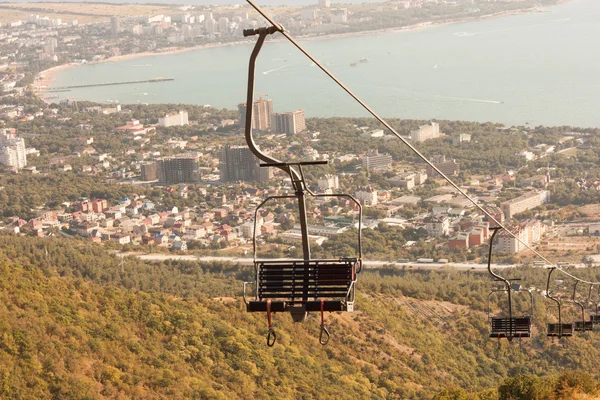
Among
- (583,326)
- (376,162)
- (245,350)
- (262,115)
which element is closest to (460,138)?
(376,162)

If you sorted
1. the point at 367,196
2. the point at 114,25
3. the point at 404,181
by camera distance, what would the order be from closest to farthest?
the point at 367,196 < the point at 404,181 < the point at 114,25

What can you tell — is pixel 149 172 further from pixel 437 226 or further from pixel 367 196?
pixel 437 226

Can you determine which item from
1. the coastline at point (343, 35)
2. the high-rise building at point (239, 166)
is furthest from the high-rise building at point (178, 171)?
the coastline at point (343, 35)

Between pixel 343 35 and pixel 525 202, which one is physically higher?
pixel 343 35

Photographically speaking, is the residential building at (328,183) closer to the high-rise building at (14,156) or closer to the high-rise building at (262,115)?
the high-rise building at (14,156)

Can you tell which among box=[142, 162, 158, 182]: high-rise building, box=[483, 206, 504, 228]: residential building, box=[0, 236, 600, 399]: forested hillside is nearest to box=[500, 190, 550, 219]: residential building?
box=[483, 206, 504, 228]: residential building

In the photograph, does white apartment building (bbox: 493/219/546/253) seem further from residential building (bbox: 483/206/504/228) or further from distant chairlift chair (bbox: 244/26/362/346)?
distant chairlift chair (bbox: 244/26/362/346)
